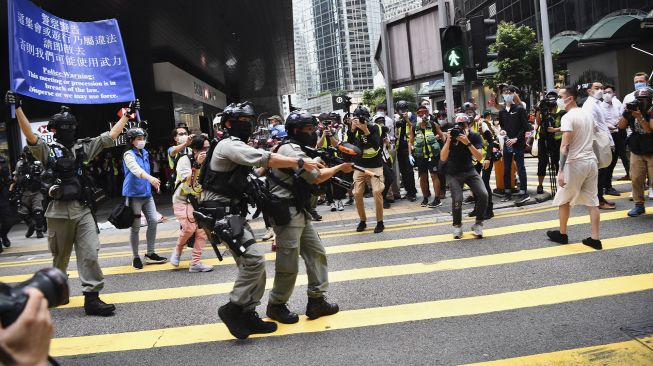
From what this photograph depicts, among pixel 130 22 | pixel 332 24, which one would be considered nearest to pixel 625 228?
pixel 130 22

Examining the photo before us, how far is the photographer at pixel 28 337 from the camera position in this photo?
4.28 ft

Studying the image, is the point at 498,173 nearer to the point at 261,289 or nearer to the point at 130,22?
the point at 261,289

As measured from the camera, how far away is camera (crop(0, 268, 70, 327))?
4.35 ft

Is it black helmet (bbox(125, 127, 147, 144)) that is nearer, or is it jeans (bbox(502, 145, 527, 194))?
black helmet (bbox(125, 127, 147, 144))

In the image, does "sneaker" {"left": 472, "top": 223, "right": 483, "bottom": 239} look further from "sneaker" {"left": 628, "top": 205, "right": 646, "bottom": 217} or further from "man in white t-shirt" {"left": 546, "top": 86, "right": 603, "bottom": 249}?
"sneaker" {"left": 628, "top": 205, "right": 646, "bottom": 217}

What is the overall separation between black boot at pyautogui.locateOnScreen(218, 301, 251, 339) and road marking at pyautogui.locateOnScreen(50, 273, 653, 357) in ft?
0.57

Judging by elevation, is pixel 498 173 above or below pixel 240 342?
above

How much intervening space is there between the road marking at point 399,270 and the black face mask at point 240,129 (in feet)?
6.56

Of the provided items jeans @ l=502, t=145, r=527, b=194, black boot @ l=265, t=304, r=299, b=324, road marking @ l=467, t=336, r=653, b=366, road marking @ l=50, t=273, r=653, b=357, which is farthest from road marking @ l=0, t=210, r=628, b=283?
road marking @ l=467, t=336, r=653, b=366

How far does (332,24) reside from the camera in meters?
123

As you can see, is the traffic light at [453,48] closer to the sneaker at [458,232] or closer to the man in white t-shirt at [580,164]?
the sneaker at [458,232]

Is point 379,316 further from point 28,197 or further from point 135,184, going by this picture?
point 28,197

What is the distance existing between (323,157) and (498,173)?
7.14m

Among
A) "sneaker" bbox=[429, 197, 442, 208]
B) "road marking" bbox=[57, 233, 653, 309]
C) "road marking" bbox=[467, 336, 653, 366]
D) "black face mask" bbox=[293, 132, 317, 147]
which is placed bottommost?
"road marking" bbox=[467, 336, 653, 366]
